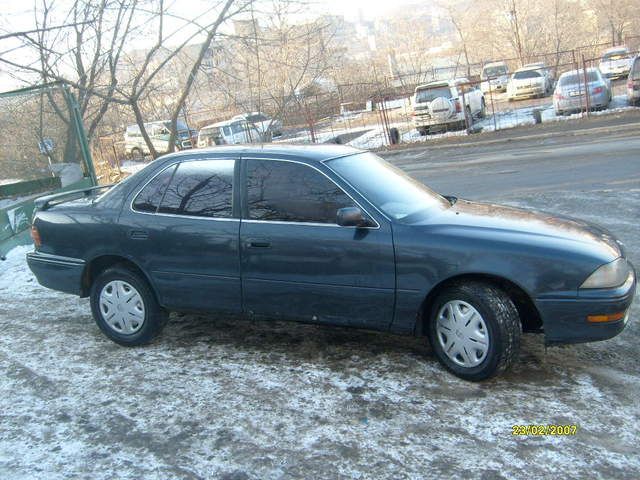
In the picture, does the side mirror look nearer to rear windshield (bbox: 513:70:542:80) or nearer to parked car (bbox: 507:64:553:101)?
parked car (bbox: 507:64:553:101)

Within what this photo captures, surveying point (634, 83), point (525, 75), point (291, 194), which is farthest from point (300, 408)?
point (525, 75)

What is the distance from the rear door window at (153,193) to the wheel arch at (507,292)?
2236mm

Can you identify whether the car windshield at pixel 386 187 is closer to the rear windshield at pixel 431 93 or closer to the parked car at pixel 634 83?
the parked car at pixel 634 83

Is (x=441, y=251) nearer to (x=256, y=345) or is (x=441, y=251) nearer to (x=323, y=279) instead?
(x=323, y=279)

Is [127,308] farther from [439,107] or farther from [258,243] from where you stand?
[439,107]

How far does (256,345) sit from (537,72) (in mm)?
28152

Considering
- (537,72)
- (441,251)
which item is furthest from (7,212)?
(537,72)

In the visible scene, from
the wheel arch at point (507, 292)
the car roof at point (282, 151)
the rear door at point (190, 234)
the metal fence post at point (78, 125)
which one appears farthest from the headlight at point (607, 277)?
the metal fence post at point (78, 125)

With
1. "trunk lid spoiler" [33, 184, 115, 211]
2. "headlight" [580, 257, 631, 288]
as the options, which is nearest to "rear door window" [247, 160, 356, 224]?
"headlight" [580, 257, 631, 288]

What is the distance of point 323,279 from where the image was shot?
169 inches

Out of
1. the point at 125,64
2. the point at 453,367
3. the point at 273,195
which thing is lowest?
the point at 453,367

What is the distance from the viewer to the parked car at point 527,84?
29.0 meters

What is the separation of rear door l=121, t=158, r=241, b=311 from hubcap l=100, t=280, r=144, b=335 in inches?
9.6

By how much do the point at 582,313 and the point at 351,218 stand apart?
1.54 m
